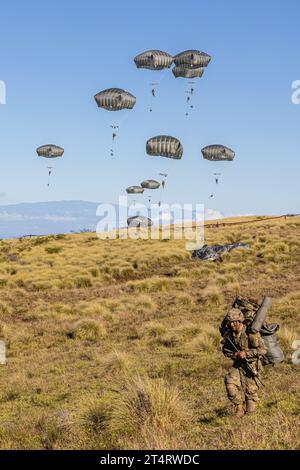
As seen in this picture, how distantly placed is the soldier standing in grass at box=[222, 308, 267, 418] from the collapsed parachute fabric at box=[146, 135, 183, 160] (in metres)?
31.2

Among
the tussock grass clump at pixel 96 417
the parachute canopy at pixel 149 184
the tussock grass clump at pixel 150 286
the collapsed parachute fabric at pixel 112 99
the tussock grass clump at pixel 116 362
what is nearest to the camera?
the tussock grass clump at pixel 96 417

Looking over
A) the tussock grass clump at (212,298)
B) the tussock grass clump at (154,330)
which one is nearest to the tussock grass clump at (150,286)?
the tussock grass clump at (212,298)

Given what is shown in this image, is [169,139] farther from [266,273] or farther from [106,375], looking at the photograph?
[106,375]

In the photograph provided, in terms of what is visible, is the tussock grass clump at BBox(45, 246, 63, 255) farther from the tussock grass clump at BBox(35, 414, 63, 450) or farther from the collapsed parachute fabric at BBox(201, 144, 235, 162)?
the tussock grass clump at BBox(35, 414, 63, 450)

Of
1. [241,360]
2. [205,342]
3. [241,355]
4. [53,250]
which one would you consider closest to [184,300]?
[205,342]

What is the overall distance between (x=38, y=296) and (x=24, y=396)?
15266 millimetres

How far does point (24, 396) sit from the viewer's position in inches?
431

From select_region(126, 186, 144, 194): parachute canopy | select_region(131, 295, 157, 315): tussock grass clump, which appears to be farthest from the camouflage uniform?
select_region(126, 186, 144, 194): parachute canopy

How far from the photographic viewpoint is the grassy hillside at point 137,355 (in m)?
7.51

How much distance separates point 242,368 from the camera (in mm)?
7969

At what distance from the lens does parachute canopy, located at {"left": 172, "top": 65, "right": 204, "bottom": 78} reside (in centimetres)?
4478

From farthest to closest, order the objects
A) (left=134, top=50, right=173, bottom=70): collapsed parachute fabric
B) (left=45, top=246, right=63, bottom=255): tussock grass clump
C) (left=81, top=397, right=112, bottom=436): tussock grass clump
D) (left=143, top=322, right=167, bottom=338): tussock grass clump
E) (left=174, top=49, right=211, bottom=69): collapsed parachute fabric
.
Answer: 1. (left=45, top=246, right=63, bottom=255): tussock grass clump
2. (left=174, top=49, right=211, bottom=69): collapsed parachute fabric
3. (left=134, top=50, right=173, bottom=70): collapsed parachute fabric
4. (left=143, top=322, right=167, bottom=338): tussock grass clump
5. (left=81, top=397, right=112, bottom=436): tussock grass clump

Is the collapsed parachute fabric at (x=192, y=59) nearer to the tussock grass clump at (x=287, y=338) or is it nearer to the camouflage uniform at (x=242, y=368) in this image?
the tussock grass clump at (x=287, y=338)

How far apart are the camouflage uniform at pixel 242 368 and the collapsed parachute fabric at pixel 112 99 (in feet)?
115
